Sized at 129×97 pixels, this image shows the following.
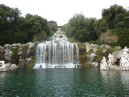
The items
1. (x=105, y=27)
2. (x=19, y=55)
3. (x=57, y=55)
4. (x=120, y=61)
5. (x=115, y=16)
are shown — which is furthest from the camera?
(x=115, y=16)

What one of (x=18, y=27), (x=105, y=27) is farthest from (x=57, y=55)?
(x=18, y=27)

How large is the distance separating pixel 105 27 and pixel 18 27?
25677mm

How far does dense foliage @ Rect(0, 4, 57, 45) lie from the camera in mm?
80938

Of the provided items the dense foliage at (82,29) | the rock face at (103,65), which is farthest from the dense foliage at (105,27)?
the rock face at (103,65)

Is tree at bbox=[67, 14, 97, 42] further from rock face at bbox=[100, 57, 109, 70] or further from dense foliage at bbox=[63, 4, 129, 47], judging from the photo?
rock face at bbox=[100, 57, 109, 70]

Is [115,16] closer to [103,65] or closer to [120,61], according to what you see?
[120,61]

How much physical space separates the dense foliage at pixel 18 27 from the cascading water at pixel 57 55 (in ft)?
40.8

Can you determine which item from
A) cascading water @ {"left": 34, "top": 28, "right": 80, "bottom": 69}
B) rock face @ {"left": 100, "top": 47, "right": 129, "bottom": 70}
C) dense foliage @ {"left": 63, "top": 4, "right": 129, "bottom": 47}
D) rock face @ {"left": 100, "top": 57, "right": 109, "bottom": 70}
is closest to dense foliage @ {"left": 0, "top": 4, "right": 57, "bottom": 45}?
dense foliage @ {"left": 63, "top": 4, "right": 129, "bottom": 47}

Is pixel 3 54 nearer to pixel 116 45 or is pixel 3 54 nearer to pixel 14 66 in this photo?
pixel 14 66

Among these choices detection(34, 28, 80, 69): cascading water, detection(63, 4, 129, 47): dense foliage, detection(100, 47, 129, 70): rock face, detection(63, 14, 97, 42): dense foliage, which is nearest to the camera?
detection(100, 47, 129, 70): rock face

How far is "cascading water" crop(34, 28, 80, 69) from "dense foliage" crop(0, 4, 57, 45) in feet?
40.8

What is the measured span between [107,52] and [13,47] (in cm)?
2268

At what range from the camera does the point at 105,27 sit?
79375 millimetres

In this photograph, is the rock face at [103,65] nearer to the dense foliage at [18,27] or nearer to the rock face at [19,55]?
the rock face at [19,55]
